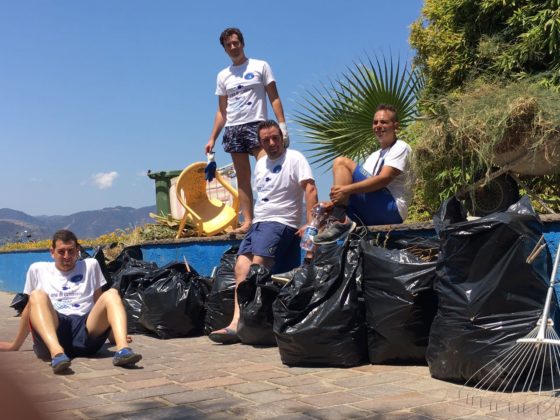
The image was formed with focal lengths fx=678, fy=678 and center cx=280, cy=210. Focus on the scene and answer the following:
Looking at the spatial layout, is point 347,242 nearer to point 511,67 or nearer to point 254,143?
point 254,143

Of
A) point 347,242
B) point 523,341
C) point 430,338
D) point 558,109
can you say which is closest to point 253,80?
point 347,242

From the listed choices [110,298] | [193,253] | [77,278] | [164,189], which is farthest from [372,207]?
[164,189]

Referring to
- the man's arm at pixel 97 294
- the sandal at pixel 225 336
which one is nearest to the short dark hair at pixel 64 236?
the man's arm at pixel 97 294

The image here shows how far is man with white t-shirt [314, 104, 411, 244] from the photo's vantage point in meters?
5.08

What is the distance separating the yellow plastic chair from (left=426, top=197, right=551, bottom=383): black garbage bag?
211 inches

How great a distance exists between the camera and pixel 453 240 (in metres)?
3.73

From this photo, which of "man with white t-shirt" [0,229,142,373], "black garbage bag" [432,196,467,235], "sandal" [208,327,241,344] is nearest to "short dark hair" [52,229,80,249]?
"man with white t-shirt" [0,229,142,373]

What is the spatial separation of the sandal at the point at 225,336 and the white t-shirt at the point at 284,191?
985 mm

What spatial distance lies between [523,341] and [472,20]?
5585 mm

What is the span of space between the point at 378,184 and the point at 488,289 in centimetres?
170

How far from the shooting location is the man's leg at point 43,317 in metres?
4.87

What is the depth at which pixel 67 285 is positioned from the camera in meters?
5.42

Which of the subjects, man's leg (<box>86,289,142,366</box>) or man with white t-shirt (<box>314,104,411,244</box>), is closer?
man's leg (<box>86,289,142,366</box>)

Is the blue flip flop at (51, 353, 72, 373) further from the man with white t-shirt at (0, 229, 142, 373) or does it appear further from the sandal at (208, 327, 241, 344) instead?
the sandal at (208, 327, 241, 344)
